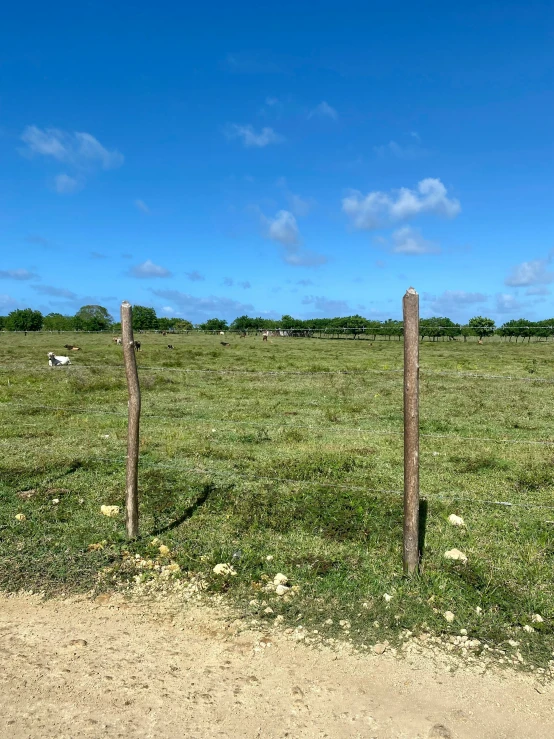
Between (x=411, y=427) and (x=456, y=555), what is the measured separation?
5.32 feet

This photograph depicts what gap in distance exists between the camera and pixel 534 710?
3.62 m

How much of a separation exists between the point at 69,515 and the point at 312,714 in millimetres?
4346

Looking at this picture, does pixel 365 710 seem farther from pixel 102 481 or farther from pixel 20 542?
pixel 102 481

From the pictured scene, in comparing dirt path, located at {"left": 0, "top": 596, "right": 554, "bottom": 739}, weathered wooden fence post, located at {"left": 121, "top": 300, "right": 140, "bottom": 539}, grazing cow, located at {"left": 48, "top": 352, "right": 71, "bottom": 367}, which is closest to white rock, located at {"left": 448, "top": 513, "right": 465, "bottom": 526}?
dirt path, located at {"left": 0, "top": 596, "right": 554, "bottom": 739}

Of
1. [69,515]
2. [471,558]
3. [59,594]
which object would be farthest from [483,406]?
[59,594]

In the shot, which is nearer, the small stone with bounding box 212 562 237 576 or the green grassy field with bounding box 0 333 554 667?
the green grassy field with bounding box 0 333 554 667

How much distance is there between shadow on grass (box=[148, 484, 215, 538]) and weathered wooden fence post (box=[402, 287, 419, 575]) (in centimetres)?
285

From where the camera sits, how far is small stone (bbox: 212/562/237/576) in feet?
17.5

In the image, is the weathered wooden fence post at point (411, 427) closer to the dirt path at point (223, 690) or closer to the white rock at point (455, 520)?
the dirt path at point (223, 690)

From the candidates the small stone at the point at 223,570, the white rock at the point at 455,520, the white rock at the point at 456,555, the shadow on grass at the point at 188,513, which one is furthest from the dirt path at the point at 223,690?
the white rock at the point at 455,520

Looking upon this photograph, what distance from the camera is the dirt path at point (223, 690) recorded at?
3.47m

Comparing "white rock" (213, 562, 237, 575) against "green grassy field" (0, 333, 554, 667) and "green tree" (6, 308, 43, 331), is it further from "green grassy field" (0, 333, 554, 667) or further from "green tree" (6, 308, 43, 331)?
"green tree" (6, 308, 43, 331)

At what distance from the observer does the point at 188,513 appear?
692cm

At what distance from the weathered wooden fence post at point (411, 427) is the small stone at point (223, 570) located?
1.73m
